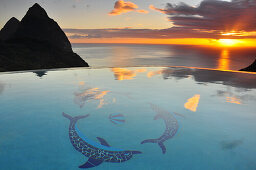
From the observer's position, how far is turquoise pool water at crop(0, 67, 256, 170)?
162 inches

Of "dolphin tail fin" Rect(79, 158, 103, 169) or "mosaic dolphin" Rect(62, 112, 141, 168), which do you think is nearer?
"dolphin tail fin" Rect(79, 158, 103, 169)

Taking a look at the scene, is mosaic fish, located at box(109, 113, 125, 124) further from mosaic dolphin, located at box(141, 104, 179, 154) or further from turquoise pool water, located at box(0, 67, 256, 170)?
mosaic dolphin, located at box(141, 104, 179, 154)

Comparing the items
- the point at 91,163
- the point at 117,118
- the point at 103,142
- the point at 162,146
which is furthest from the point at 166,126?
the point at 91,163

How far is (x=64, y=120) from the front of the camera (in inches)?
244

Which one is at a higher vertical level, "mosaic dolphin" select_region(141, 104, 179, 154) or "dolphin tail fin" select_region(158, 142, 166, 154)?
"mosaic dolphin" select_region(141, 104, 179, 154)

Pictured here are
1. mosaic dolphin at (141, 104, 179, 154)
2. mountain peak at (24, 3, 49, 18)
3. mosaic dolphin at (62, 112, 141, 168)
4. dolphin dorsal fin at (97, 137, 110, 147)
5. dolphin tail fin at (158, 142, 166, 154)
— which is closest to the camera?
mosaic dolphin at (62, 112, 141, 168)

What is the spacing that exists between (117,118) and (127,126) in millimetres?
720

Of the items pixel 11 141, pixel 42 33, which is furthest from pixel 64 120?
pixel 42 33

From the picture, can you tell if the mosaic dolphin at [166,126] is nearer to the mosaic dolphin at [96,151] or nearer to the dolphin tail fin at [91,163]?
the mosaic dolphin at [96,151]

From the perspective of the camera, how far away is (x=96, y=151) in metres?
4.31

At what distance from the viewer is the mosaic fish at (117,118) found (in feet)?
20.0

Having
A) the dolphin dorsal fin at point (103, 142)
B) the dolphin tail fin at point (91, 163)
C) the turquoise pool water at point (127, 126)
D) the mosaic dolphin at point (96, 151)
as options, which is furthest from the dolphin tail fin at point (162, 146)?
the dolphin tail fin at point (91, 163)

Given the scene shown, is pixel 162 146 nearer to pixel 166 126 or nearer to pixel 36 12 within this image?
pixel 166 126

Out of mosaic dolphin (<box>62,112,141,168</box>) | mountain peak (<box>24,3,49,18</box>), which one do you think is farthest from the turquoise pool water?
mountain peak (<box>24,3,49,18</box>)
